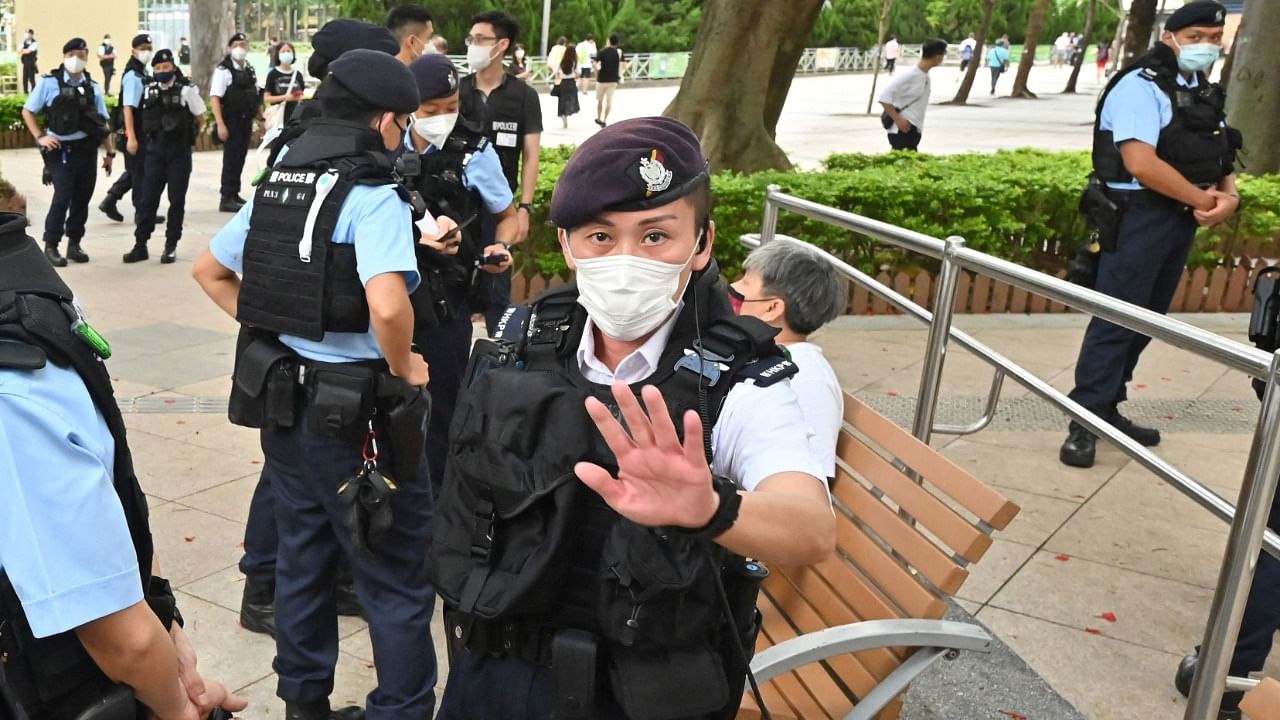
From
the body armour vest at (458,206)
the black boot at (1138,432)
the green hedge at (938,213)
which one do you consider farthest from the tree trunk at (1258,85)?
the body armour vest at (458,206)

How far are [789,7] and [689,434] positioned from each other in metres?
9.07

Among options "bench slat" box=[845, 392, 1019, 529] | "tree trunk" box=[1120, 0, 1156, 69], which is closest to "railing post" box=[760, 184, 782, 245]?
"bench slat" box=[845, 392, 1019, 529]

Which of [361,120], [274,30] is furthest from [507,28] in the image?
[274,30]

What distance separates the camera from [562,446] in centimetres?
180

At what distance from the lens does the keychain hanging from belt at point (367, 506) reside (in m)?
3.07

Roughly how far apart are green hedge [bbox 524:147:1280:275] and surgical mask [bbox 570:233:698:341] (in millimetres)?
6173

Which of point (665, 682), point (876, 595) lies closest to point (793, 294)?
point (876, 595)

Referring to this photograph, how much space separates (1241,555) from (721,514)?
1.67m

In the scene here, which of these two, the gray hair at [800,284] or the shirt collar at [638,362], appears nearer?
the shirt collar at [638,362]

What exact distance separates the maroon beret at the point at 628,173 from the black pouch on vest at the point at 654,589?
499 millimetres

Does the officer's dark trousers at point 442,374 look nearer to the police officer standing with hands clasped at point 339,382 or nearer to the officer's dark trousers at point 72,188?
the police officer standing with hands clasped at point 339,382

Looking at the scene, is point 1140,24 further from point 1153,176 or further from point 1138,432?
point 1153,176

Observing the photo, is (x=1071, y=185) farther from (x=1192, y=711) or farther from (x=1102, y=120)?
(x=1192, y=711)

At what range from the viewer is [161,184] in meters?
9.91
